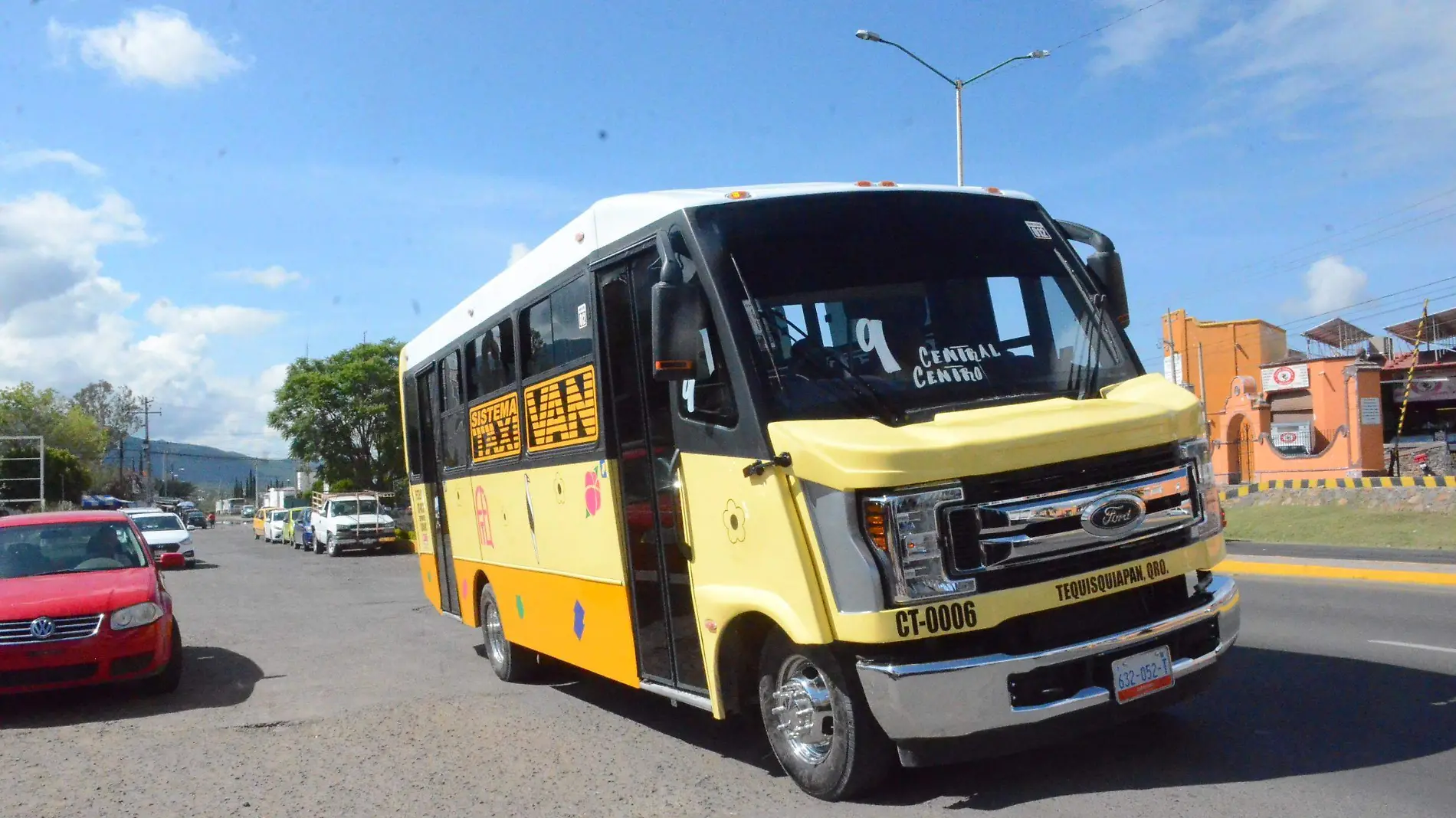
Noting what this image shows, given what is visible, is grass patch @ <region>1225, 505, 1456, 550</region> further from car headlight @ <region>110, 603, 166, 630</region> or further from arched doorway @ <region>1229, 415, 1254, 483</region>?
car headlight @ <region>110, 603, 166, 630</region>

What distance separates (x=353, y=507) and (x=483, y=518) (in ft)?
88.9

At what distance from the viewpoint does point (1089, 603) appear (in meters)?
5.13

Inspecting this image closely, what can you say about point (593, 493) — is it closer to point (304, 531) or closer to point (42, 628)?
point (42, 628)

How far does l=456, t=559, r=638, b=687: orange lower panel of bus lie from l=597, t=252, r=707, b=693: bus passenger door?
0.24 m

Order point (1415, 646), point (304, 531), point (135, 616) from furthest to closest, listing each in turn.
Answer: point (304, 531)
point (135, 616)
point (1415, 646)

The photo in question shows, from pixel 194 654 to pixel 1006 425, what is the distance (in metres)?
9.86

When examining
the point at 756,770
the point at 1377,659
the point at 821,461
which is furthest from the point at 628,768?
the point at 1377,659

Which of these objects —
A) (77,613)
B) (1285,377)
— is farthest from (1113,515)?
(1285,377)

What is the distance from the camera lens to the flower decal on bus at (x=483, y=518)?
31.2 feet

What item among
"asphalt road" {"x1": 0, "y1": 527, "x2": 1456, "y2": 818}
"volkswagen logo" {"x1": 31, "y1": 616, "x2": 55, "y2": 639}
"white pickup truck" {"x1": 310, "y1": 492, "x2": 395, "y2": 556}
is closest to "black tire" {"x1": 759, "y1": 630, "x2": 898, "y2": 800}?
"asphalt road" {"x1": 0, "y1": 527, "x2": 1456, "y2": 818}

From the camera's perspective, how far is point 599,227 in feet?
22.5

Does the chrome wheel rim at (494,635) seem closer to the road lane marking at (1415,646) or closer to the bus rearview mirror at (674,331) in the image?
the bus rearview mirror at (674,331)

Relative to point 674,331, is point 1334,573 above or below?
below

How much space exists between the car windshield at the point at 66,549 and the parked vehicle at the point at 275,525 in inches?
1474
